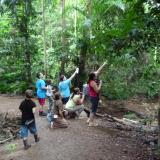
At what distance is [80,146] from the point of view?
10320mm

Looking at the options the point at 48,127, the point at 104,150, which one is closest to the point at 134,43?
the point at 104,150

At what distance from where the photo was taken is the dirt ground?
969 cm

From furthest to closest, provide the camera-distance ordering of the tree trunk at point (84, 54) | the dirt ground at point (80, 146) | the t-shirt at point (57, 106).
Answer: the tree trunk at point (84, 54)
the t-shirt at point (57, 106)
the dirt ground at point (80, 146)

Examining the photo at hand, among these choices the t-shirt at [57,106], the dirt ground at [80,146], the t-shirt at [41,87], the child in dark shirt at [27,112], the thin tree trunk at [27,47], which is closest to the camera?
the dirt ground at [80,146]

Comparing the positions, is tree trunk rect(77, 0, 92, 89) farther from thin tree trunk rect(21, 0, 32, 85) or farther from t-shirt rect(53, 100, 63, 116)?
t-shirt rect(53, 100, 63, 116)

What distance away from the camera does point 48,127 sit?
12.6 m

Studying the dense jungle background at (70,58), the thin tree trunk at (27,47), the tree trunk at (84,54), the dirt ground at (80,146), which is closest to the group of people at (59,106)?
the dirt ground at (80,146)

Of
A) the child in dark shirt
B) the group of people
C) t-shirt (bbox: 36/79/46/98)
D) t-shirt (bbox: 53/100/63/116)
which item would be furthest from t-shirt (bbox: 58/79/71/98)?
the child in dark shirt

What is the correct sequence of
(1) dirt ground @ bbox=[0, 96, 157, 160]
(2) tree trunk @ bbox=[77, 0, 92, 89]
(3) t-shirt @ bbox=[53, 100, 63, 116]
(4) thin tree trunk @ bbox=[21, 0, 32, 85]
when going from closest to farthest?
(1) dirt ground @ bbox=[0, 96, 157, 160] < (3) t-shirt @ bbox=[53, 100, 63, 116] < (2) tree trunk @ bbox=[77, 0, 92, 89] < (4) thin tree trunk @ bbox=[21, 0, 32, 85]

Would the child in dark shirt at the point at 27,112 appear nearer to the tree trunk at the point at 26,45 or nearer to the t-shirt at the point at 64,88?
the t-shirt at the point at 64,88

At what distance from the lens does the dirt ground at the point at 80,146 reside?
969cm

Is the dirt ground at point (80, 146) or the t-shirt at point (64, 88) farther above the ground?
the t-shirt at point (64, 88)

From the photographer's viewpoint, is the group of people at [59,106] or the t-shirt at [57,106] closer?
the group of people at [59,106]

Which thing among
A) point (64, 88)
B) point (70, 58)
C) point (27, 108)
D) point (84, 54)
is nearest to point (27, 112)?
point (27, 108)
